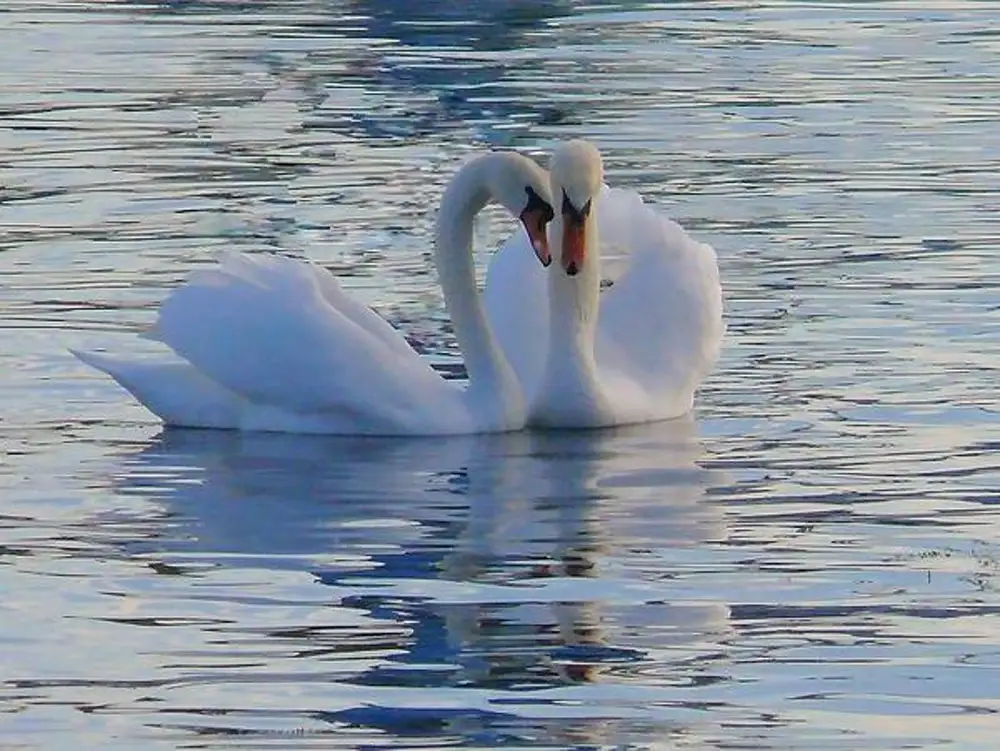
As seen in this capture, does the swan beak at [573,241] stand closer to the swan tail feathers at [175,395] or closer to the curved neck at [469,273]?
the curved neck at [469,273]

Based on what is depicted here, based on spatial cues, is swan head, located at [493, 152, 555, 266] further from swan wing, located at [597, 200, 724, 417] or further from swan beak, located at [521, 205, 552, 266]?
swan wing, located at [597, 200, 724, 417]

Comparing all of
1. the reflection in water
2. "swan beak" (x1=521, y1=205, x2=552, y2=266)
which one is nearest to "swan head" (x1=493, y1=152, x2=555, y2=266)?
"swan beak" (x1=521, y1=205, x2=552, y2=266)

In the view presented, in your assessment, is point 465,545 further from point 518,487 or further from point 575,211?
point 575,211

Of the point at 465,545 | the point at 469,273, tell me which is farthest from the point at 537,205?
the point at 465,545

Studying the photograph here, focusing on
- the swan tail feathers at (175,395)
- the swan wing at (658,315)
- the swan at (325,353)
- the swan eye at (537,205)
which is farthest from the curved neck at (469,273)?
the swan tail feathers at (175,395)

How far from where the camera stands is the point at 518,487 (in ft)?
35.1

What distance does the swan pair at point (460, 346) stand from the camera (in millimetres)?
11484

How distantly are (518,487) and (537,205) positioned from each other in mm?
1412

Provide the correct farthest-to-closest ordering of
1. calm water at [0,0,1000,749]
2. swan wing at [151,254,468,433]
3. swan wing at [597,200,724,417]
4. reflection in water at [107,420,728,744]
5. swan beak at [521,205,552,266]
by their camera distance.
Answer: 1. swan wing at [597,200,724,417]
2. swan beak at [521,205,552,266]
3. swan wing at [151,254,468,433]
4. reflection in water at [107,420,728,744]
5. calm water at [0,0,1000,749]

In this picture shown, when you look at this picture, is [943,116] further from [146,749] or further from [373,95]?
[146,749]

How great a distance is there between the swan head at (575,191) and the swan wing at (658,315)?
62 centimetres

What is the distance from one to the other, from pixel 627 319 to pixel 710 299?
36 centimetres

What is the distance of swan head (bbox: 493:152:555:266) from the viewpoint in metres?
11.7

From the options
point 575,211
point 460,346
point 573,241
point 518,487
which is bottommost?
point 518,487
